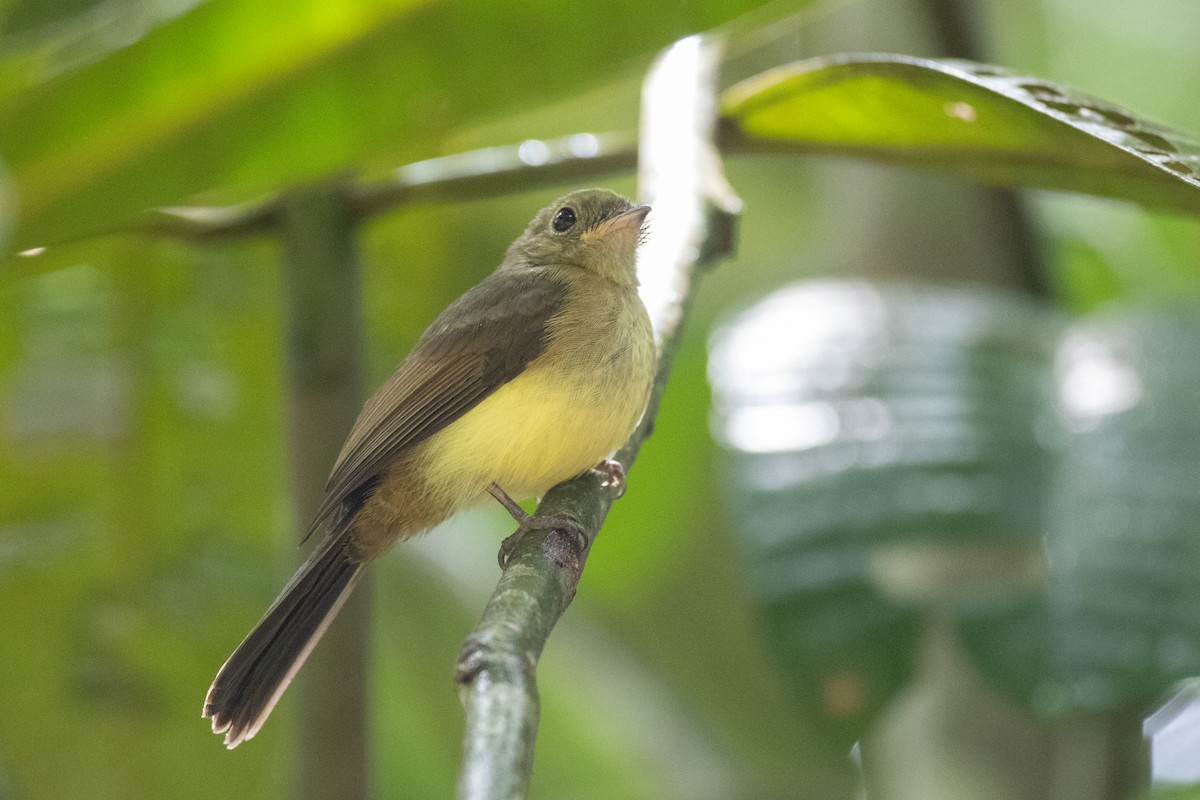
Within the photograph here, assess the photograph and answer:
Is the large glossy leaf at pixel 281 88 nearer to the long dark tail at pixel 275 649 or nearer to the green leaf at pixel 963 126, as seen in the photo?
the green leaf at pixel 963 126

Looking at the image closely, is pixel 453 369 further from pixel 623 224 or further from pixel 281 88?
pixel 281 88

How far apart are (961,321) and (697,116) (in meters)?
0.96

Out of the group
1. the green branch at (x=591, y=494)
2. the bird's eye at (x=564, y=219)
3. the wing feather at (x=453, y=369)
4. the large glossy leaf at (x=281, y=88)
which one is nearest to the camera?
the green branch at (x=591, y=494)

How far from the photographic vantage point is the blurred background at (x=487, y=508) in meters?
2.68

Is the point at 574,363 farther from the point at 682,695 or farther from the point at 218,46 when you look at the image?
the point at 682,695

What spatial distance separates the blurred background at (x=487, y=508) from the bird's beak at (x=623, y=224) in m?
0.27

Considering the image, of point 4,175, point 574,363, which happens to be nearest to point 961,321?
point 574,363

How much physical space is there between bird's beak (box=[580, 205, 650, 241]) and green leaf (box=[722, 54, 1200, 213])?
10.7 inches

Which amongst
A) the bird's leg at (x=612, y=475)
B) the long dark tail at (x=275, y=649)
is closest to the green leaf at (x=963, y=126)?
the bird's leg at (x=612, y=475)

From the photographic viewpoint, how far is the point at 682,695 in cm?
430

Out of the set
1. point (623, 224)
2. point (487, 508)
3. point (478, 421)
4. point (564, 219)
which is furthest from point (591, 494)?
point (487, 508)

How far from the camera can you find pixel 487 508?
3.44 metres

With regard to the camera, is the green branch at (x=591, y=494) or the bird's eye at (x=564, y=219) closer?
the green branch at (x=591, y=494)

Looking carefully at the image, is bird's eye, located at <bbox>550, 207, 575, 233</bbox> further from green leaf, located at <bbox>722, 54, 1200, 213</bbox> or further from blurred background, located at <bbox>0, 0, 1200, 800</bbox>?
green leaf, located at <bbox>722, 54, 1200, 213</bbox>
